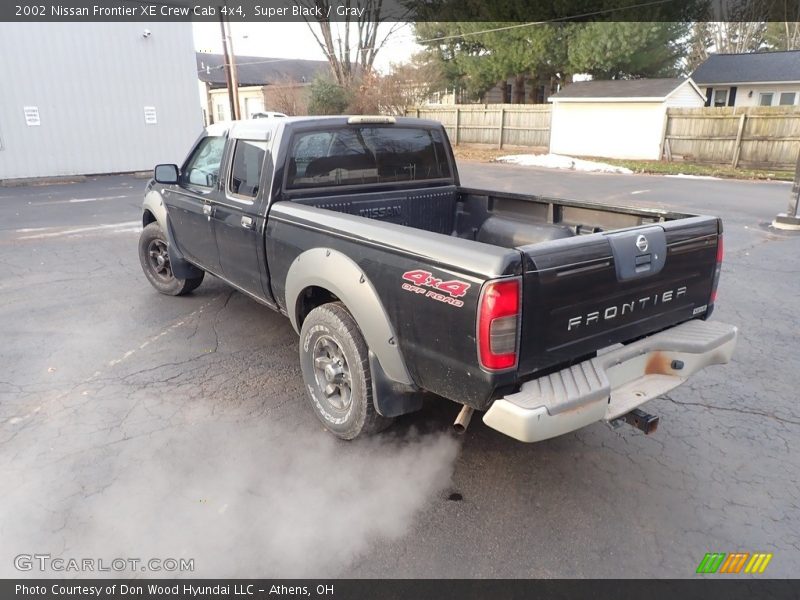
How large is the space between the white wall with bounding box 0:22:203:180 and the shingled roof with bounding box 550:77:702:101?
15871 millimetres

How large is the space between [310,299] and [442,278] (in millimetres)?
1492

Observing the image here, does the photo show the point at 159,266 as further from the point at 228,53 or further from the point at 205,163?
the point at 228,53

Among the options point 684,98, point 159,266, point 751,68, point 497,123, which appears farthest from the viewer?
point 751,68

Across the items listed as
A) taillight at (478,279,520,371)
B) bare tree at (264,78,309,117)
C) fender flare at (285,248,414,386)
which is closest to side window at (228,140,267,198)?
fender flare at (285,248,414,386)

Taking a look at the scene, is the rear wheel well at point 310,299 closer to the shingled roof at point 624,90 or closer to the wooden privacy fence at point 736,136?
the wooden privacy fence at point 736,136

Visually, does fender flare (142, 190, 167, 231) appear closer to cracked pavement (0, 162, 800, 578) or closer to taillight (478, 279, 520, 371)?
cracked pavement (0, 162, 800, 578)

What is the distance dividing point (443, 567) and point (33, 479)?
2329 millimetres

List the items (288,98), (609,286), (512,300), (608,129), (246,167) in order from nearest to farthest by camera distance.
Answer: (512,300)
(609,286)
(246,167)
(608,129)
(288,98)

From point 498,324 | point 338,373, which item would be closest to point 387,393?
point 338,373

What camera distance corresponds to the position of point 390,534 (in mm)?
2783

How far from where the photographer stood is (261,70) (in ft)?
174

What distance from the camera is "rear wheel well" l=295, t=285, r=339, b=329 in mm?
3691

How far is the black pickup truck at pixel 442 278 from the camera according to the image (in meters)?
2.54

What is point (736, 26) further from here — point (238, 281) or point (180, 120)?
point (238, 281)
